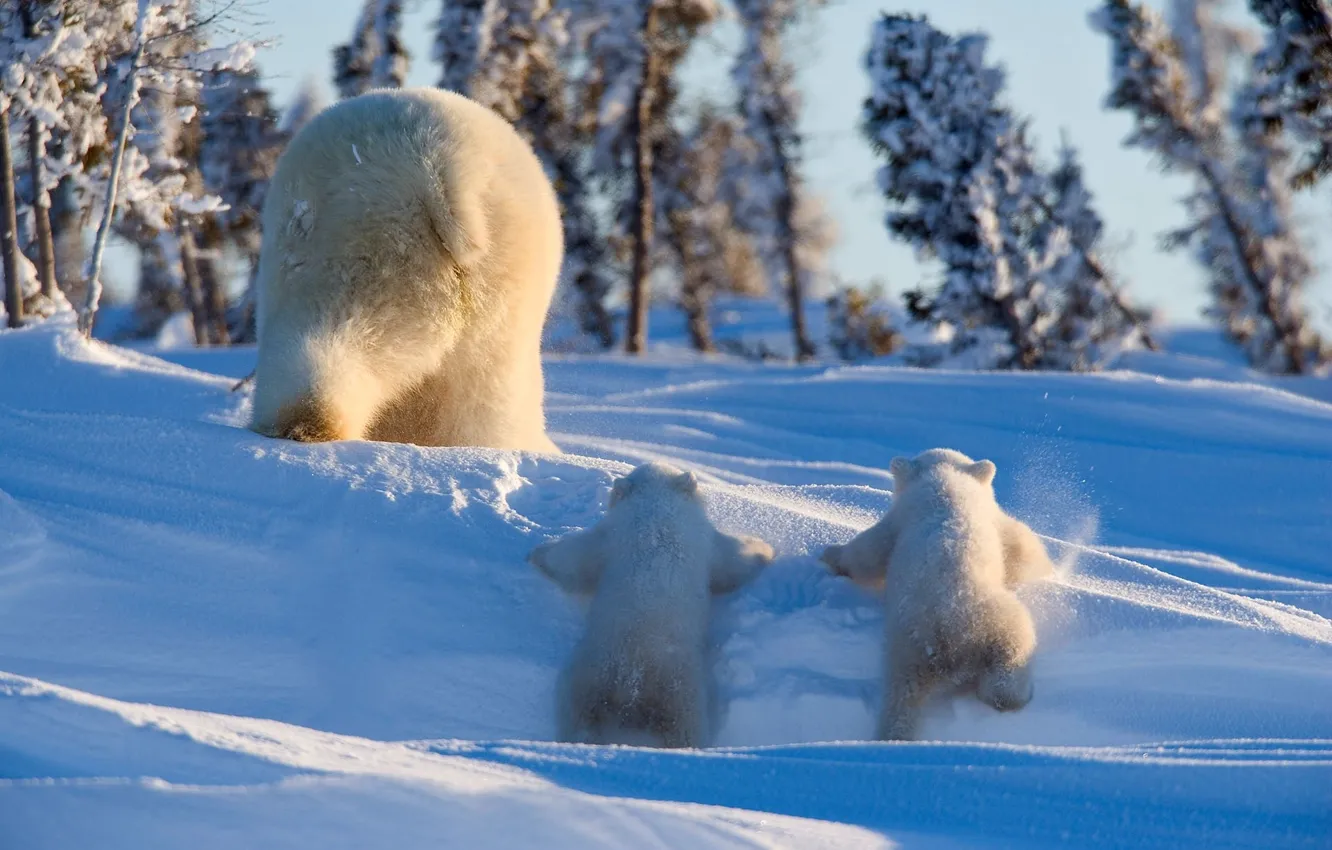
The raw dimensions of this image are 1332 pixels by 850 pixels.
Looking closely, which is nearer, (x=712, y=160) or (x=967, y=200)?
(x=967, y=200)

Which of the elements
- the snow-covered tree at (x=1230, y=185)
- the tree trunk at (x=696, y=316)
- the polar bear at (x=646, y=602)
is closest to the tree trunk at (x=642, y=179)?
the tree trunk at (x=696, y=316)

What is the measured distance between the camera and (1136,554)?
5438mm

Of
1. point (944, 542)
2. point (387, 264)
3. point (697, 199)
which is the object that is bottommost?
point (944, 542)

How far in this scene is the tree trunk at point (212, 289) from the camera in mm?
26781

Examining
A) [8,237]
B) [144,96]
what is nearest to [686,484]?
[8,237]

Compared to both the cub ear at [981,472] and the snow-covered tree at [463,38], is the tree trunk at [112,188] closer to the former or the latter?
the cub ear at [981,472]

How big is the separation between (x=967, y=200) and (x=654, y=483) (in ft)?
42.8

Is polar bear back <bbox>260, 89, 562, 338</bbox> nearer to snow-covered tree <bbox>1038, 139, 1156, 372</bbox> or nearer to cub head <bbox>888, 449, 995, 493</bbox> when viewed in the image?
cub head <bbox>888, 449, 995, 493</bbox>

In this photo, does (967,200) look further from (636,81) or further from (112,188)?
(112,188)

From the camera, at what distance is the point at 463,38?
2489cm

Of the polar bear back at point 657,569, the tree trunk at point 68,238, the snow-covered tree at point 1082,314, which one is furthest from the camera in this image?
the snow-covered tree at point 1082,314

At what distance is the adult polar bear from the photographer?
4609 millimetres

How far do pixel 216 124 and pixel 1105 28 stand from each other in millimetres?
14725

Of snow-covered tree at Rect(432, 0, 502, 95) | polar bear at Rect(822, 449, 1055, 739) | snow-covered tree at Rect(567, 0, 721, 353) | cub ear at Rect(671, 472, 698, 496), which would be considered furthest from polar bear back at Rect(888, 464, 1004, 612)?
snow-covered tree at Rect(432, 0, 502, 95)
